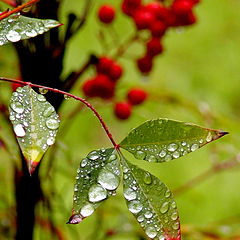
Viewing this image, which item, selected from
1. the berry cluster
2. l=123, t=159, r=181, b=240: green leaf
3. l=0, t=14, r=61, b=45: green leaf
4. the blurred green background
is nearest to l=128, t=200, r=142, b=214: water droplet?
l=123, t=159, r=181, b=240: green leaf

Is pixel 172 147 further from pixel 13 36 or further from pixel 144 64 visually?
pixel 144 64

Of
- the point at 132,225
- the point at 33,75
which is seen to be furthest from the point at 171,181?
the point at 33,75

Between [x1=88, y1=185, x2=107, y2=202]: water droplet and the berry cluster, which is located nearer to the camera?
[x1=88, y1=185, x2=107, y2=202]: water droplet

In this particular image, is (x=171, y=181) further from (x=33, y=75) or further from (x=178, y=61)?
(x=33, y=75)

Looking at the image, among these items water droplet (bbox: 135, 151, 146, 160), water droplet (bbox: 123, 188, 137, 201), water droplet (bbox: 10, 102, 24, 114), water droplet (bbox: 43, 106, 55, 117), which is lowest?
water droplet (bbox: 123, 188, 137, 201)

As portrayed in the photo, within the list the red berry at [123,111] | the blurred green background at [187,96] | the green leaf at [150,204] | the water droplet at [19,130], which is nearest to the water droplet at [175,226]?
the green leaf at [150,204]

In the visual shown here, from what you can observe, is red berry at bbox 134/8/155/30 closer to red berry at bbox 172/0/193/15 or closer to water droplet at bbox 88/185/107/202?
red berry at bbox 172/0/193/15

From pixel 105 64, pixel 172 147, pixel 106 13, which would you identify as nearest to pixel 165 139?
pixel 172 147
